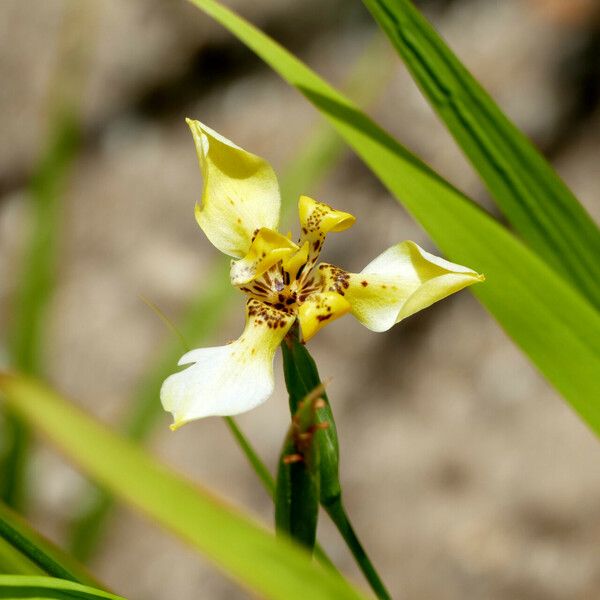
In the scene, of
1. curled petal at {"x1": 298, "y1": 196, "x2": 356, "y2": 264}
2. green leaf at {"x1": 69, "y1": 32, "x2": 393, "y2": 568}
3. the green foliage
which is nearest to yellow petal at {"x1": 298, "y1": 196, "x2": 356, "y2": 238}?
curled petal at {"x1": 298, "y1": 196, "x2": 356, "y2": 264}

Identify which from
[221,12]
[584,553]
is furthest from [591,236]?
[584,553]

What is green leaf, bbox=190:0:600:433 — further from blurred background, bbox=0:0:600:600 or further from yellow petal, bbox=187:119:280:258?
blurred background, bbox=0:0:600:600

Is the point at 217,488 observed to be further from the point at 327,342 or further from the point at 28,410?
the point at 28,410

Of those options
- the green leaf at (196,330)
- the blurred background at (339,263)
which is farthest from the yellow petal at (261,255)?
the blurred background at (339,263)

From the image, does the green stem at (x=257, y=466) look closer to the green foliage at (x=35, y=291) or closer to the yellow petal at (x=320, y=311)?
the yellow petal at (x=320, y=311)

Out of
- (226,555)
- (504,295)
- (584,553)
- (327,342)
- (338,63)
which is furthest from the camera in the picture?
(338,63)

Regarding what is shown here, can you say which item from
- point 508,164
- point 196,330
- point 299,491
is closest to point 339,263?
point 196,330
